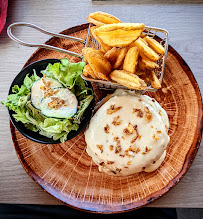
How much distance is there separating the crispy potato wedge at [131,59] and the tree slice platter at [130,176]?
0.42 metres

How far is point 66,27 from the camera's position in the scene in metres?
1.73

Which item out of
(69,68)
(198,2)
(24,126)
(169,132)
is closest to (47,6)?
(69,68)

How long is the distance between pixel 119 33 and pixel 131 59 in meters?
0.14

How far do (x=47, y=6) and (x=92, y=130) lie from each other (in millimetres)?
1045

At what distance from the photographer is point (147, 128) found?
1.30m

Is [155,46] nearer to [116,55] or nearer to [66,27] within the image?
[116,55]

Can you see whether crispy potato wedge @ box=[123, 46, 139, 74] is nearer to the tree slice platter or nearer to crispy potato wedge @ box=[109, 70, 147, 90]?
crispy potato wedge @ box=[109, 70, 147, 90]

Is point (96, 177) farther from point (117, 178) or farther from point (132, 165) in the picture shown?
point (132, 165)

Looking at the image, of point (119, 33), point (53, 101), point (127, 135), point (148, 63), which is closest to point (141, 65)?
point (148, 63)

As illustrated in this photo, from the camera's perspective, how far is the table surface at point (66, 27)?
147 cm

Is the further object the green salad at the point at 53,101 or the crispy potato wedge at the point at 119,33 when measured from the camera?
the green salad at the point at 53,101

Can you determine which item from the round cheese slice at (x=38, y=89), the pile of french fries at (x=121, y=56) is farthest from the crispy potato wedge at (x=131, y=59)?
the round cheese slice at (x=38, y=89)

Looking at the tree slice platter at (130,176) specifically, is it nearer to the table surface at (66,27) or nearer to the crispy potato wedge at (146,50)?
the table surface at (66,27)

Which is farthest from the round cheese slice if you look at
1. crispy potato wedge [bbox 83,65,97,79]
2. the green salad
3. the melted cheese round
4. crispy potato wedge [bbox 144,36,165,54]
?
crispy potato wedge [bbox 144,36,165,54]
